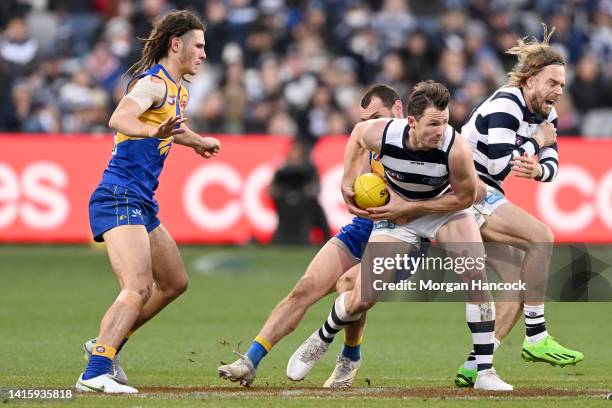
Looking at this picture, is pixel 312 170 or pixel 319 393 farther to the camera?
pixel 312 170

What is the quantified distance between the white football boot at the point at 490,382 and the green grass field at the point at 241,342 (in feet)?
0.47

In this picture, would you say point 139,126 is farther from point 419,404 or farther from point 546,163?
point 546,163

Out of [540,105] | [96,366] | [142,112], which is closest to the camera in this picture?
[96,366]

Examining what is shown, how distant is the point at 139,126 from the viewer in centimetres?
840

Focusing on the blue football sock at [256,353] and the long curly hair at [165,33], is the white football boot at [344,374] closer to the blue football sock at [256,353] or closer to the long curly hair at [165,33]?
the blue football sock at [256,353]

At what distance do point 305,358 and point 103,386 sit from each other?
154cm

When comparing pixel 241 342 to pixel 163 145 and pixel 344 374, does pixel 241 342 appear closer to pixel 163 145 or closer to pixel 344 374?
pixel 344 374

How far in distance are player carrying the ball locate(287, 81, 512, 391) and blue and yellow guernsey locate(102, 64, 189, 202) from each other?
1.29 m

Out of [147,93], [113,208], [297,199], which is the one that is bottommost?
[297,199]

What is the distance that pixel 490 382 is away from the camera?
8.72m

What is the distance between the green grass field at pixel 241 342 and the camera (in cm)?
851

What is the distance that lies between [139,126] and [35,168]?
11552 millimetres

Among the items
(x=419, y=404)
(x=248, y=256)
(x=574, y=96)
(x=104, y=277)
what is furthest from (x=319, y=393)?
(x=574, y=96)

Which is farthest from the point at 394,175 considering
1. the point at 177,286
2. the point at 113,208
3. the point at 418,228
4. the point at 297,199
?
the point at 297,199
